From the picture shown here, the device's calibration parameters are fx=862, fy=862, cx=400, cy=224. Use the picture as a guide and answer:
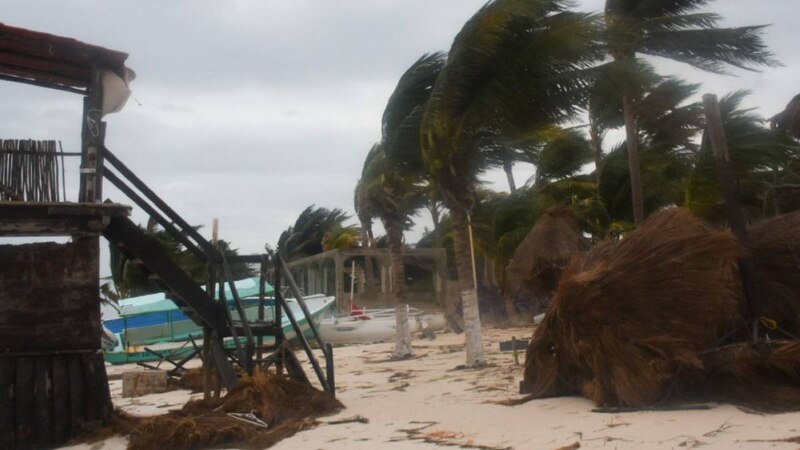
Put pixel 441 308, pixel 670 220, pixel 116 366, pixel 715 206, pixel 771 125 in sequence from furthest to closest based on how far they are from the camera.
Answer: pixel 441 308
pixel 116 366
pixel 771 125
pixel 715 206
pixel 670 220

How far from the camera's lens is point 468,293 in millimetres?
15914

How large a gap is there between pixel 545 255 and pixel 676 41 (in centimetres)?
660

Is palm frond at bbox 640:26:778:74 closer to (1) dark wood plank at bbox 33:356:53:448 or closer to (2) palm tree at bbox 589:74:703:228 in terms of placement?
(2) palm tree at bbox 589:74:703:228

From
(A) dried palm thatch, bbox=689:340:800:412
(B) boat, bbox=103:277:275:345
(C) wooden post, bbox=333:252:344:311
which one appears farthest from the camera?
(C) wooden post, bbox=333:252:344:311

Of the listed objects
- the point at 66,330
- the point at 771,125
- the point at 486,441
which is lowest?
the point at 486,441

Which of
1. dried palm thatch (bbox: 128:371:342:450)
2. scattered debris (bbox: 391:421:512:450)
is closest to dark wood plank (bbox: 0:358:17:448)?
dried palm thatch (bbox: 128:371:342:450)

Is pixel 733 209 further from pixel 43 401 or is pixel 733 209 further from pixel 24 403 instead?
pixel 24 403

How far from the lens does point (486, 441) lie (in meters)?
8.26

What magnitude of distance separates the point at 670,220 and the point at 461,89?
5958 millimetres

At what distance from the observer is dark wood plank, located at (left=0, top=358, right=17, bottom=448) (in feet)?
32.2

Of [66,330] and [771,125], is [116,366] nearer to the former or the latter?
[66,330]

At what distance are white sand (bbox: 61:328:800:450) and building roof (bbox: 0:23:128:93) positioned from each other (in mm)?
4674

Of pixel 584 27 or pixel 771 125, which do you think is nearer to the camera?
pixel 584 27

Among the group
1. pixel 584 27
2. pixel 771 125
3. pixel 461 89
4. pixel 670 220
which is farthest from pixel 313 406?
pixel 771 125
